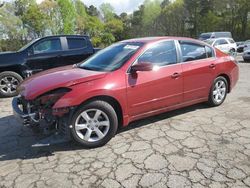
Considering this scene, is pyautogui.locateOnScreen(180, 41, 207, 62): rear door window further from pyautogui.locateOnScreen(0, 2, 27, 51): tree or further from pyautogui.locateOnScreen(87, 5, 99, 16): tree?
pyautogui.locateOnScreen(87, 5, 99, 16): tree

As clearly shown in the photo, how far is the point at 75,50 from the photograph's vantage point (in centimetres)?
883

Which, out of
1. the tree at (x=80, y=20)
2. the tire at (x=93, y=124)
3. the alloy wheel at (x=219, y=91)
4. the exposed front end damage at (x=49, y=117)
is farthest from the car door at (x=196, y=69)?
the tree at (x=80, y=20)

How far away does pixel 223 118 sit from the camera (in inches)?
208

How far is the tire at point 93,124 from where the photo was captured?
4.07m

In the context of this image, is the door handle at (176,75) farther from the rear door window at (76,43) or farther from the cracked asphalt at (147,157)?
the rear door window at (76,43)

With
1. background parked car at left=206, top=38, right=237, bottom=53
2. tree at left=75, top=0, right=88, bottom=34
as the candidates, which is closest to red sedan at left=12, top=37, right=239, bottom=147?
background parked car at left=206, top=38, right=237, bottom=53

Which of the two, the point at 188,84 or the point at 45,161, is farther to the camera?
the point at 188,84

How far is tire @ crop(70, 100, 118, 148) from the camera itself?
4.07 m

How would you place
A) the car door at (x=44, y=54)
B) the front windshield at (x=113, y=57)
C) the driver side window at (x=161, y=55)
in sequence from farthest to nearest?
the car door at (x=44, y=54), the driver side window at (x=161, y=55), the front windshield at (x=113, y=57)

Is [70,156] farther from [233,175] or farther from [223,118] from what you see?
[223,118]

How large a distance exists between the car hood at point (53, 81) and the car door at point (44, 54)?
3.73 meters

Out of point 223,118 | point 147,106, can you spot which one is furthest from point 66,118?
point 223,118

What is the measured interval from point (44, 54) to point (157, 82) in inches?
182

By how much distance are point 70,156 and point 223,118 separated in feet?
9.39
